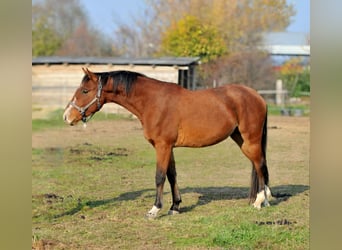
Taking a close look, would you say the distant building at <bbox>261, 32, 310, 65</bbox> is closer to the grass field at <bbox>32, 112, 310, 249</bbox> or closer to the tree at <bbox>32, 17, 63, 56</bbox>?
the grass field at <bbox>32, 112, 310, 249</bbox>

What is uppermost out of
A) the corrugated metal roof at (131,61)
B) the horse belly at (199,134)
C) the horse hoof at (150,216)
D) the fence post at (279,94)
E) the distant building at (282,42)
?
the distant building at (282,42)

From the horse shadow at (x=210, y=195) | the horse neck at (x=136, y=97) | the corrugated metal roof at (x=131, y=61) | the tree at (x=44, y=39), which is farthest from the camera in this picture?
the tree at (x=44, y=39)

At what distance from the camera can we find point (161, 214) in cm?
512

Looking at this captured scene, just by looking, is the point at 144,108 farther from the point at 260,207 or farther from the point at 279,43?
the point at 279,43

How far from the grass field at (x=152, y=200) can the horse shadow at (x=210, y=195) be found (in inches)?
0.5

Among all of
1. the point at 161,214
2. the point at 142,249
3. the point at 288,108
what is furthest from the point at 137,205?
the point at 288,108

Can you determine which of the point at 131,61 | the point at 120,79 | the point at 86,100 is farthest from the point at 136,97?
the point at 131,61

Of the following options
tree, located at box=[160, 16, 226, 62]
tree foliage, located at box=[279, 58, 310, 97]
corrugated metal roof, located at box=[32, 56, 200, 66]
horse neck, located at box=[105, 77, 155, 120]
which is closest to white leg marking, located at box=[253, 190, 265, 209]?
horse neck, located at box=[105, 77, 155, 120]

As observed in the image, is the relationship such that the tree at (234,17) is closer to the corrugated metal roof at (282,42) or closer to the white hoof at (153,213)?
the corrugated metal roof at (282,42)

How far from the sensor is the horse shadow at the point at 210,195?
219 inches

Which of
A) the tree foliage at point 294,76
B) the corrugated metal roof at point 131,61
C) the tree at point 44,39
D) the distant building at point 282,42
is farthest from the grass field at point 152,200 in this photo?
the tree at point 44,39

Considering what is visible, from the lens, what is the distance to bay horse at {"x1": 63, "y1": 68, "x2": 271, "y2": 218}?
4910 mm

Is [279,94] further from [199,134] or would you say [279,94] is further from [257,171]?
[199,134]

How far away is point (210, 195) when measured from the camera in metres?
6.13
